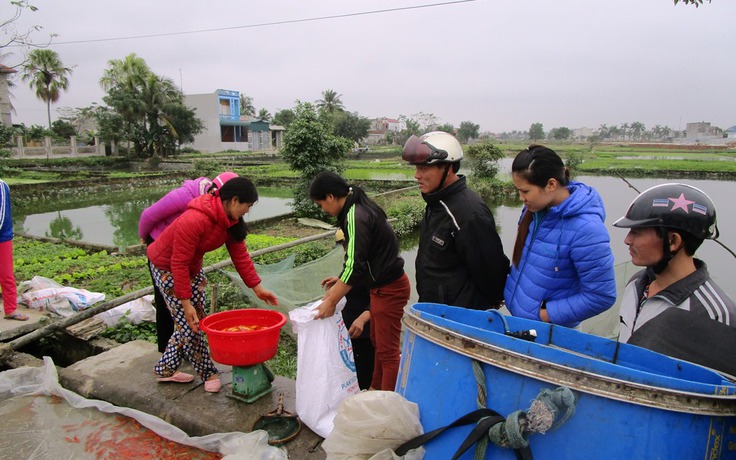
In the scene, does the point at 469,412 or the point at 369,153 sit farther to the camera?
the point at 369,153

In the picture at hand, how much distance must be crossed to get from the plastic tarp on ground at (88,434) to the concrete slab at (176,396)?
0.15 metres

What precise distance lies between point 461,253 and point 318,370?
0.98 meters

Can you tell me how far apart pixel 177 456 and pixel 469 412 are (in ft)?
6.71

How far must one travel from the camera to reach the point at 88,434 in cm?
264

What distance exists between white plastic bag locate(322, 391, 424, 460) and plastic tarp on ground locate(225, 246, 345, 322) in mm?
3147

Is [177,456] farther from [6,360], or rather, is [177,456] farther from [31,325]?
[31,325]

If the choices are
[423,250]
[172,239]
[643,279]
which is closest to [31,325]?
[172,239]

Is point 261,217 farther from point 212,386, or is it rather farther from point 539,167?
point 539,167

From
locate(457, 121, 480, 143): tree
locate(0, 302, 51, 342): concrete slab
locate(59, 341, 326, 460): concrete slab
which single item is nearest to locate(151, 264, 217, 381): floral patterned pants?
locate(59, 341, 326, 460): concrete slab

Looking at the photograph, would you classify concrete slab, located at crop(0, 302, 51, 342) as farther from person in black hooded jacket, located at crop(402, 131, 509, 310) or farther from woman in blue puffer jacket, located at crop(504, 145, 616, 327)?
woman in blue puffer jacket, located at crop(504, 145, 616, 327)

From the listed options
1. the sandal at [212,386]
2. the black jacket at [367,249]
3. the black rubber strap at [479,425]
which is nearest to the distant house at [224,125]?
the sandal at [212,386]

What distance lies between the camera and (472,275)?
7.23 ft

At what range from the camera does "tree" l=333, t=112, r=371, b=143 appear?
45406 millimetres

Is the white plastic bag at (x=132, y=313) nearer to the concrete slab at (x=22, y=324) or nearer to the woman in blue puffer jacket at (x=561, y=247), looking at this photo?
the concrete slab at (x=22, y=324)
